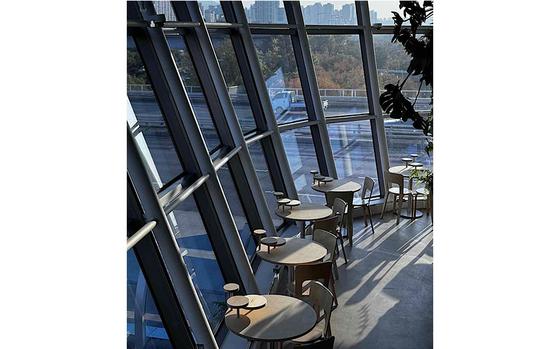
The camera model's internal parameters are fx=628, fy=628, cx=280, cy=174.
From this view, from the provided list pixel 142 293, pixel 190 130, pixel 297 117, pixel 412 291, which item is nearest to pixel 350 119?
pixel 297 117

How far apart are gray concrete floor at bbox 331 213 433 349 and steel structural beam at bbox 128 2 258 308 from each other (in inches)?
48.1

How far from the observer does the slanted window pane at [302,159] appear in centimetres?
949

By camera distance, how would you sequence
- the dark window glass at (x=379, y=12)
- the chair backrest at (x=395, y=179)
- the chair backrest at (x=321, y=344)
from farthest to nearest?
the dark window glass at (x=379, y=12), the chair backrest at (x=395, y=179), the chair backrest at (x=321, y=344)

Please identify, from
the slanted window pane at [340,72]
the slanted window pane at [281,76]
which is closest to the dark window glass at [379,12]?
the slanted window pane at [340,72]

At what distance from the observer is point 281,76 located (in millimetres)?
9180

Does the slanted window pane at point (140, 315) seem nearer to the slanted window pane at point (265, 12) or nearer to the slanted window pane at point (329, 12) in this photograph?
the slanted window pane at point (265, 12)

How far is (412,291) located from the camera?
287 inches

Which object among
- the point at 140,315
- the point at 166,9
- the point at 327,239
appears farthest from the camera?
the point at 327,239

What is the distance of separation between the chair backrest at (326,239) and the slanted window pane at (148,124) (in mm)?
2143

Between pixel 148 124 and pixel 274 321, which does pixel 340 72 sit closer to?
pixel 148 124

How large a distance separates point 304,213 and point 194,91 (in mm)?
2316

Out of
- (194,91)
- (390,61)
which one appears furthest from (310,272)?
(390,61)

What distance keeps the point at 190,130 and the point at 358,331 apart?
269 centimetres

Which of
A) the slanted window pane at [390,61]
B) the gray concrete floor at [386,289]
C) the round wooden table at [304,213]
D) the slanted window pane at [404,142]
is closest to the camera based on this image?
the gray concrete floor at [386,289]
